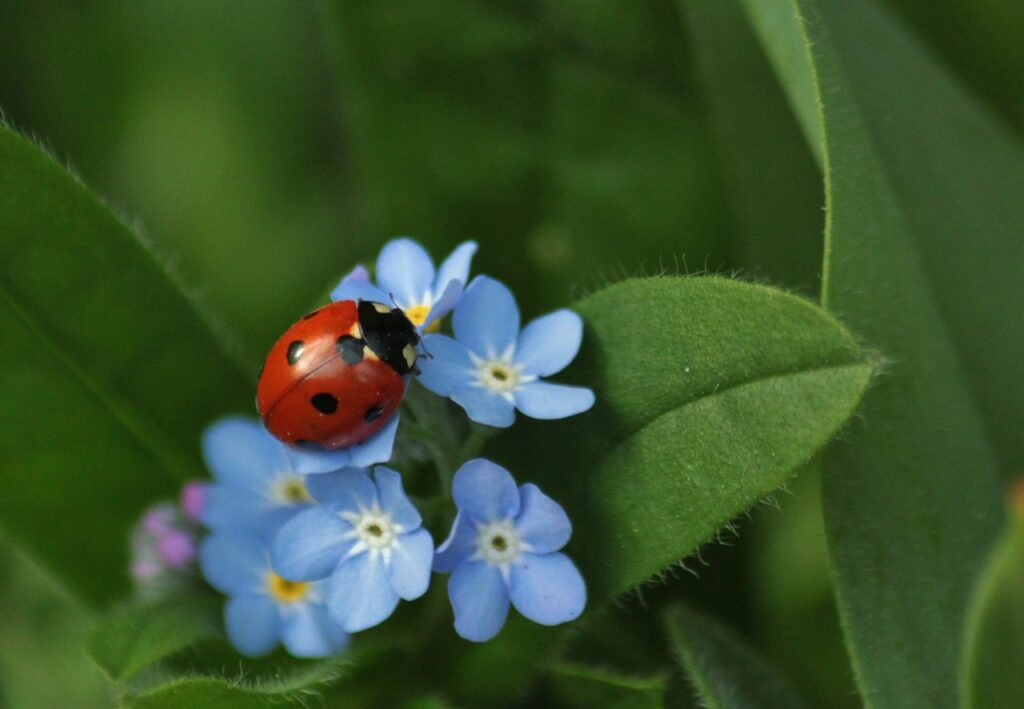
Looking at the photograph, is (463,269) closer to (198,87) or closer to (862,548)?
(862,548)

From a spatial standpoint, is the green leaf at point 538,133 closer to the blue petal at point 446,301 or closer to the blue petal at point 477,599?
the blue petal at point 446,301

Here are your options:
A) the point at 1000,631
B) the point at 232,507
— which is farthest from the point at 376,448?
the point at 1000,631

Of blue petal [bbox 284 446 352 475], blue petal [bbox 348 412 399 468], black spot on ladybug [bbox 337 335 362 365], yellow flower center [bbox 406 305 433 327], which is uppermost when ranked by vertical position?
black spot on ladybug [bbox 337 335 362 365]

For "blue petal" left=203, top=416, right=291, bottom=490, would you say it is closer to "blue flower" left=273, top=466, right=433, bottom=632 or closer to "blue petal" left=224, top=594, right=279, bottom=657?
"blue petal" left=224, top=594, right=279, bottom=657

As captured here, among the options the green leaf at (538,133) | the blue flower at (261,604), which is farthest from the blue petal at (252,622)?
the green leaf at (538,133)

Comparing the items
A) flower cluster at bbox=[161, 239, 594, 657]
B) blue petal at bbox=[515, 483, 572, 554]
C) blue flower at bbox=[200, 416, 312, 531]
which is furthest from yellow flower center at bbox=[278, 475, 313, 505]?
blue petal at bbox=[515, 483, 572, 554]

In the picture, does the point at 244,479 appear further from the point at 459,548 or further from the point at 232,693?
the point at 459,548
